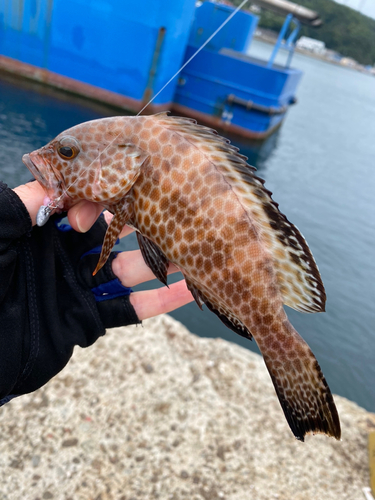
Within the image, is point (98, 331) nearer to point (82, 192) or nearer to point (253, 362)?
point (82, 192)

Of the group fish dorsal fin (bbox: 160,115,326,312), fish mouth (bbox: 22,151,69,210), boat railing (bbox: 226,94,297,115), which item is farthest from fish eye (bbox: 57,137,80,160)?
boat railing (bbox: 226,94,297,115)

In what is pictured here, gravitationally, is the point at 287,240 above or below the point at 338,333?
above

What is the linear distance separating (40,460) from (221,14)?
2889 cm

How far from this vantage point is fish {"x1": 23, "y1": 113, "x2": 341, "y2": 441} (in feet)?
8.87

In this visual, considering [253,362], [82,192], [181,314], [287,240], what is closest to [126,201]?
[82,192]

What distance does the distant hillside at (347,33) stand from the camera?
117 metres

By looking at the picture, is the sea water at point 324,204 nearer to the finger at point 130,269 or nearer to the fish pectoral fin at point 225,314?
the finger at point 130,269

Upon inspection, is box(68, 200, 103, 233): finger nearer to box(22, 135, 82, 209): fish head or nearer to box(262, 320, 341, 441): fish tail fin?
box(22, 135, 82, 209): fish head

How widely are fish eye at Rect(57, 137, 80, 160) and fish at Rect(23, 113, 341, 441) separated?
32 cm

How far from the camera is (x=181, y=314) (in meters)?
10.3

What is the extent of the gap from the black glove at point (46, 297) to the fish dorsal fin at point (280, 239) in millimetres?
1775

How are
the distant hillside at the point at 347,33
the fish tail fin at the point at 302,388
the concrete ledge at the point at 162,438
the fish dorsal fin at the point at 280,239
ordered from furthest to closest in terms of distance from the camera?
the distant hillside at the point at 347,33, the concrete ledge at the point at 162,438, the fish dorsal fin at the point at 280,239, the fish tail fin at the point at 302,388

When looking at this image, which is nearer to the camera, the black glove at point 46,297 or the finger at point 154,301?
the black glove at point 46,297

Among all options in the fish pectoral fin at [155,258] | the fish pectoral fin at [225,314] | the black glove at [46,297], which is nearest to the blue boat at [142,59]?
the black glove at [46,297]
